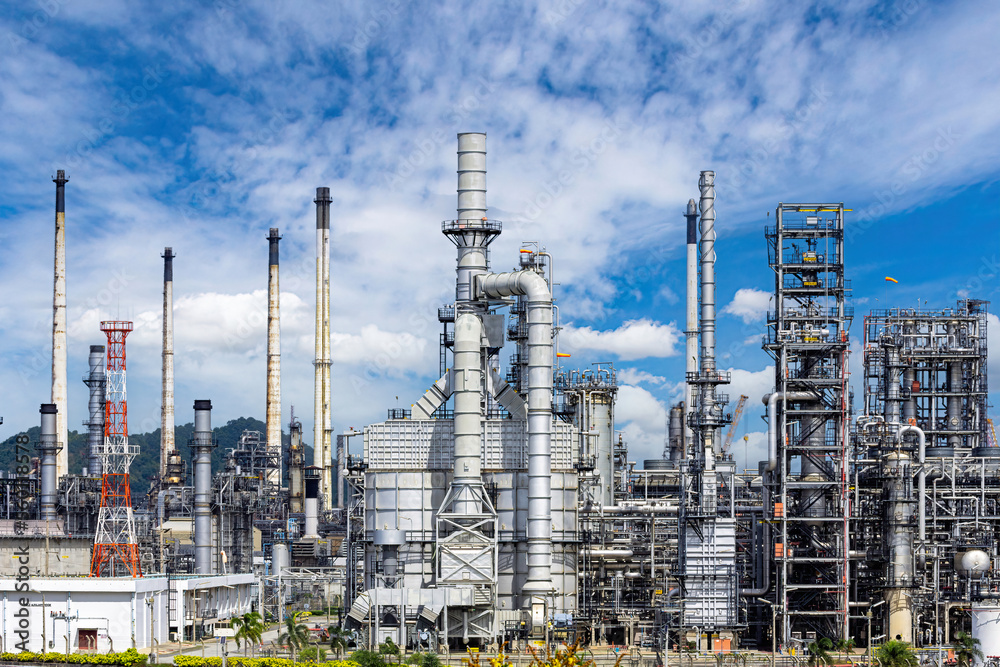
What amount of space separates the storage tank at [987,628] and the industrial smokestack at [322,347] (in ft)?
257

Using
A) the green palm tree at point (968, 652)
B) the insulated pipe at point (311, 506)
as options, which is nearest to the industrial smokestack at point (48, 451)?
the insulated pipe at point (311, 506)

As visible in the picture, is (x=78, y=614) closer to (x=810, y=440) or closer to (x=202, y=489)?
(x=202, y=489)

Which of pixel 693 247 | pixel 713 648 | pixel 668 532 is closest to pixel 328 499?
pixel 693 247

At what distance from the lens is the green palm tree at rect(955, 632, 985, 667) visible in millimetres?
61969

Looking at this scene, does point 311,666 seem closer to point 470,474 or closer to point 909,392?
point 470,474

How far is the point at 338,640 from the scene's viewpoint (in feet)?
211

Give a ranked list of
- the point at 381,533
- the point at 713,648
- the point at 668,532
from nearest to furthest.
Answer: the point at 713,648 → the point at 381,533 → the point at 668,532

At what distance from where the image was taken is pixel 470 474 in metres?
69.5

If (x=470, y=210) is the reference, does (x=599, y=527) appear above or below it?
below

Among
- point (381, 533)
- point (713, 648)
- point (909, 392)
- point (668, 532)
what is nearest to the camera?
point (713, 648)

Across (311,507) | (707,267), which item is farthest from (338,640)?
(311,507)

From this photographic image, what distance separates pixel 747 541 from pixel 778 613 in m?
7.14

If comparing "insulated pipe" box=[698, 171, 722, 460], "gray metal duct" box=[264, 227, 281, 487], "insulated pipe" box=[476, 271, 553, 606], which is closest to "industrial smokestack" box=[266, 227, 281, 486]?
"gray metal duct" box=[264, 227, 281, 487]

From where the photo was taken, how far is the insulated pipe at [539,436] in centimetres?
6756
